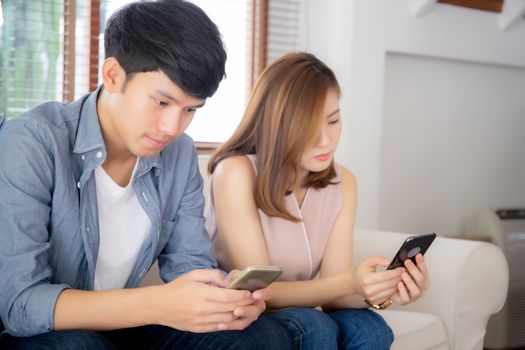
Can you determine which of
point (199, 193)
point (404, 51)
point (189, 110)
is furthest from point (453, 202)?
point (189, 110)

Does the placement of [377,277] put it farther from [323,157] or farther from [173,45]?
[173,45]

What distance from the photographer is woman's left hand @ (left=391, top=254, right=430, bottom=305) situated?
5.86 ft

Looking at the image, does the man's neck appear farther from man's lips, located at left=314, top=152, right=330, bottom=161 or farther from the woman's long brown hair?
man's lips, located at left=314, top=152, right=330, bottom=161

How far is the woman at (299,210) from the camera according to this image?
5.91 feet

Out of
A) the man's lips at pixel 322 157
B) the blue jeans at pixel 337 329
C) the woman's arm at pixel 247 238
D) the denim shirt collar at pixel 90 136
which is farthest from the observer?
the man's lips at pixel 322 157

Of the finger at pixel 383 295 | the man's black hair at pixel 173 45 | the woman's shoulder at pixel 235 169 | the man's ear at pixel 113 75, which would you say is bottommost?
the finger at pixel 383 295

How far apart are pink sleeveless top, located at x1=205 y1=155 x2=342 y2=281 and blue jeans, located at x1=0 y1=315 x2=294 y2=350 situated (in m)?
0.41

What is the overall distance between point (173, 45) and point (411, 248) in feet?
2.44

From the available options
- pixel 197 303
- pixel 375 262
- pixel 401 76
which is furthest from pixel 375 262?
pixel 401 76

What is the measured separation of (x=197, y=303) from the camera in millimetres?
1316

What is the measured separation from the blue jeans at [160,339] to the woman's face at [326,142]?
0.52 metres

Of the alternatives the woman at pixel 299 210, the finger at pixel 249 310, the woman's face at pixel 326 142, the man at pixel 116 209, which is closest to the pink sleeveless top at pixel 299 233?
the woman at pixel 299 210

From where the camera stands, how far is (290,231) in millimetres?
2010

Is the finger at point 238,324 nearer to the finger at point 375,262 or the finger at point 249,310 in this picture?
the finger at point 249,310
